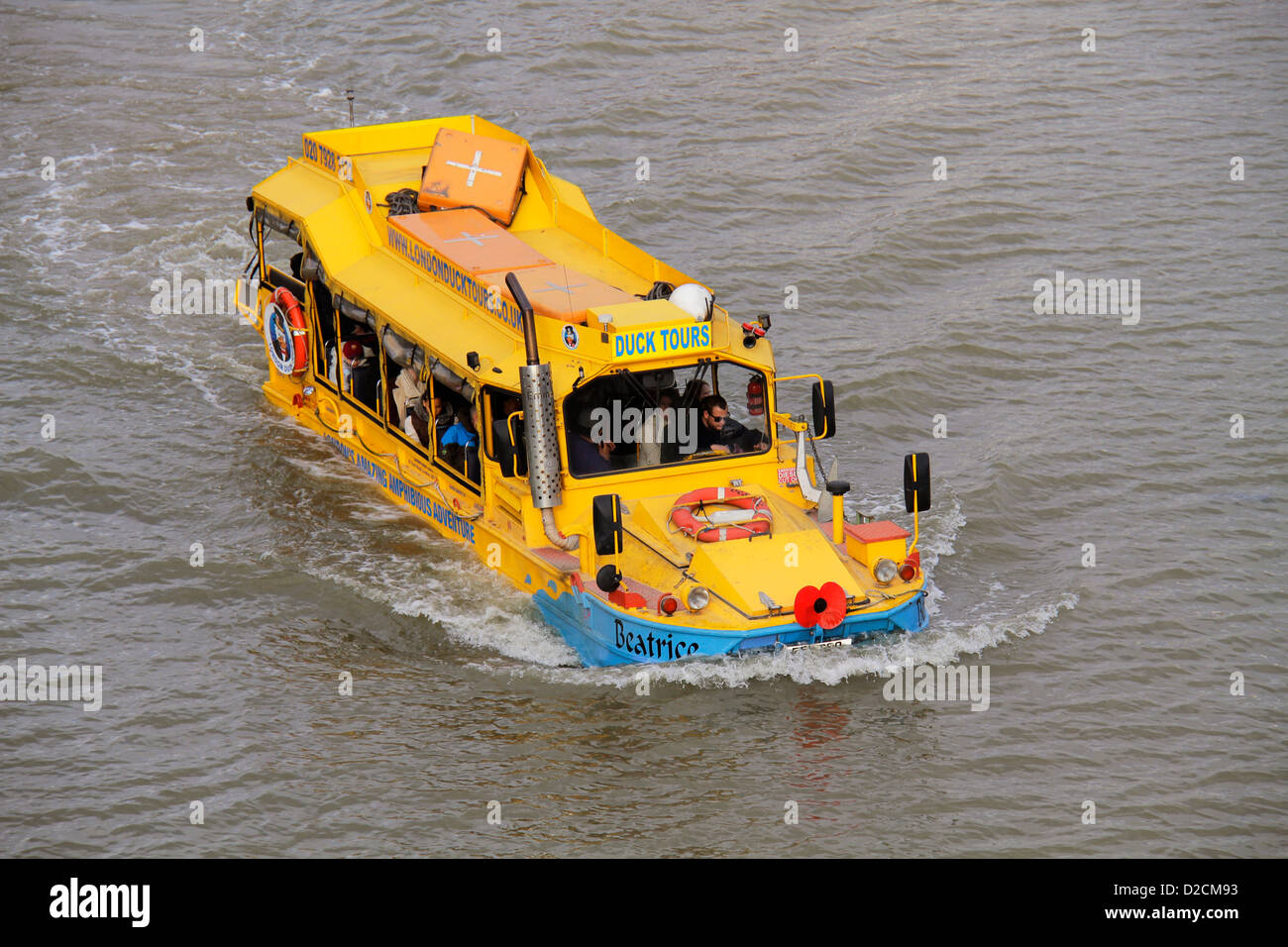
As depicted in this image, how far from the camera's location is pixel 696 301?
14703 mm

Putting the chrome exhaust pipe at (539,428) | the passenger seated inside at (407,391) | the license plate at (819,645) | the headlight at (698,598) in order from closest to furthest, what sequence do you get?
1. the headlight at (698,598)
2. the license plate at (819,645)
3. the chrome exhaust pipe at (539,428)
4. the passenger seated inside at (407,391)

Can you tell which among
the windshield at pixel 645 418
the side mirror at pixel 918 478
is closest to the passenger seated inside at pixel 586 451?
the windshield at pixel 645 418

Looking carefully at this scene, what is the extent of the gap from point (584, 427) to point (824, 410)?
1.97 m

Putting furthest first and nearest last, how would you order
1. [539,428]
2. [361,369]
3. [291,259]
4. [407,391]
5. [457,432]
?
1. [291,259]
2. [361,369]
3. [407,391]
4. [457,432]
5. [539,428]

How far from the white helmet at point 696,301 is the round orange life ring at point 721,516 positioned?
140 cm

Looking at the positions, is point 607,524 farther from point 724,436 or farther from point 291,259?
point 291,259

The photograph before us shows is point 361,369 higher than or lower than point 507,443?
higher

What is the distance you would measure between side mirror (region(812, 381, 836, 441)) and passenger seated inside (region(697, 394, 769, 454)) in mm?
478

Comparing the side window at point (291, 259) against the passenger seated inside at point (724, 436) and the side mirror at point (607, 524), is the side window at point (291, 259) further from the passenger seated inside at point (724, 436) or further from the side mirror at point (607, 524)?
the side mirror at point (607, 524)

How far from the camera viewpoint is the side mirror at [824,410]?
1484cm

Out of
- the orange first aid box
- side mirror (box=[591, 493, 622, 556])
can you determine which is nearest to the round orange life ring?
side mirror (box=[591, 493, 622, 556])

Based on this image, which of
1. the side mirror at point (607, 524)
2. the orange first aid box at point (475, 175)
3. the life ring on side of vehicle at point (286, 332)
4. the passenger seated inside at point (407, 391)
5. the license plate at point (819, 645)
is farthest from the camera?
→ the life ring on side of vehicle at point (286, 332)

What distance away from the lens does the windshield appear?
14703 mm

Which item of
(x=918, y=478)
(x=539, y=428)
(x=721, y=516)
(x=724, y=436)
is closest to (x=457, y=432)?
(x=539, y=428)
